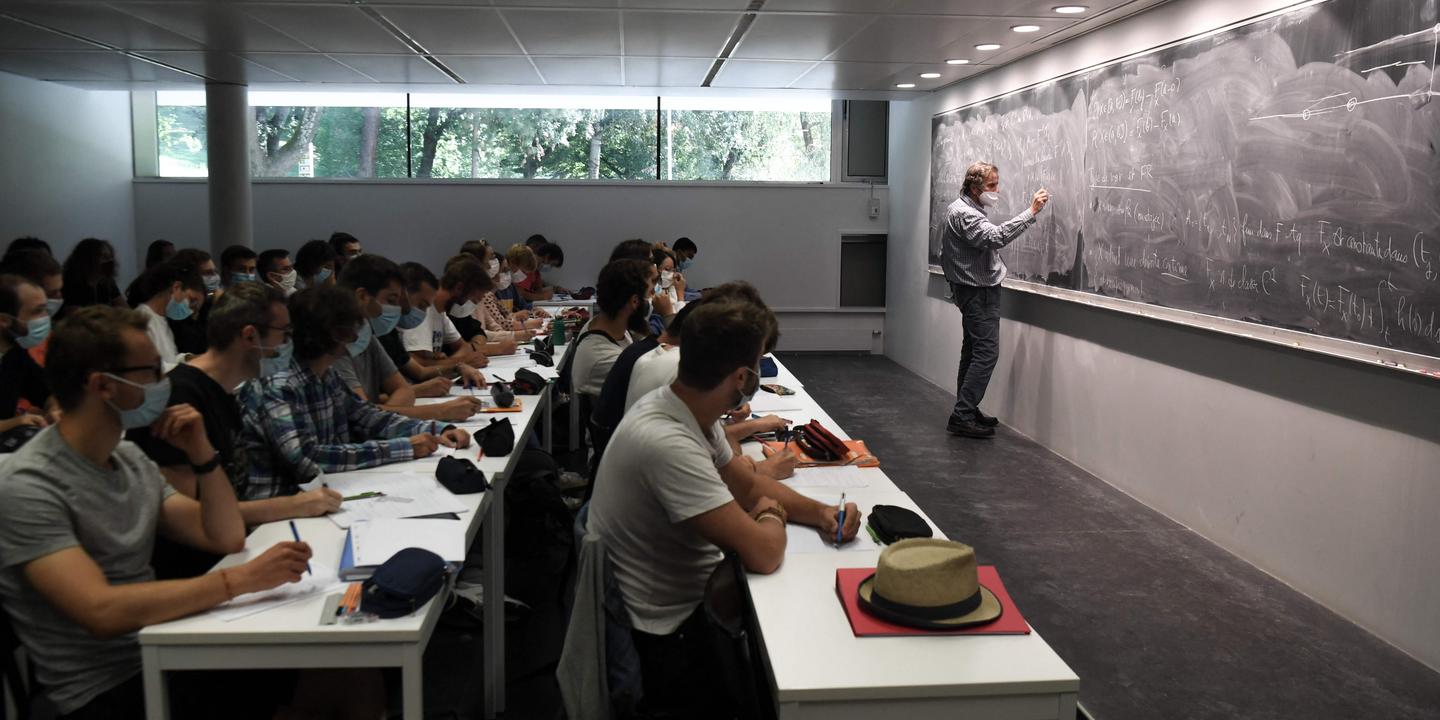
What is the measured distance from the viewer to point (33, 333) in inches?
155

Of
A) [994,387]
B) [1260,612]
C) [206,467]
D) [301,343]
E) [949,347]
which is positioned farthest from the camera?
[949,347]

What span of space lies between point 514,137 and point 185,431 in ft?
29.4

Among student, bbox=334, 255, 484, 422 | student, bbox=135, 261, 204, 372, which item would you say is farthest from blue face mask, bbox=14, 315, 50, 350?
student, bbox=334, 255, 484, 422

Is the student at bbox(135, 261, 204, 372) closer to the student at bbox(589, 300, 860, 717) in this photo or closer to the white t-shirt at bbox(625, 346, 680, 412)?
the white t-shirt at bbox(625, 346, 680, 412)

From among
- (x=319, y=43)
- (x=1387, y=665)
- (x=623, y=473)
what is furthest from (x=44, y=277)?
(x=1387, y=665)

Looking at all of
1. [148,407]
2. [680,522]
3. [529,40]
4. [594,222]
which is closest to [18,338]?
[148,407]

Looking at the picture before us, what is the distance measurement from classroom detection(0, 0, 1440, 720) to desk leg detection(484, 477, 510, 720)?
1 centimetres

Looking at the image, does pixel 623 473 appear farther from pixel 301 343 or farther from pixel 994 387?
pixel 994 387

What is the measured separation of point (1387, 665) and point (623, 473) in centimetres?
280

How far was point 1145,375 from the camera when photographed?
5.44 m

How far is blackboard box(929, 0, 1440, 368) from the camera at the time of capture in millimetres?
3568

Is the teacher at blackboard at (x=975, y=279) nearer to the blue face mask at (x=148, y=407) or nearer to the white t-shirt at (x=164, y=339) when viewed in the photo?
the white t-shirt at (x=164, y=339)

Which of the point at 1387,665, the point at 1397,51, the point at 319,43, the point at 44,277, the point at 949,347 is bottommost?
the point at 1387,665

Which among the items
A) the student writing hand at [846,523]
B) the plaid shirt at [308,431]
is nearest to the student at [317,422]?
the plaid shirt at [308,431]
